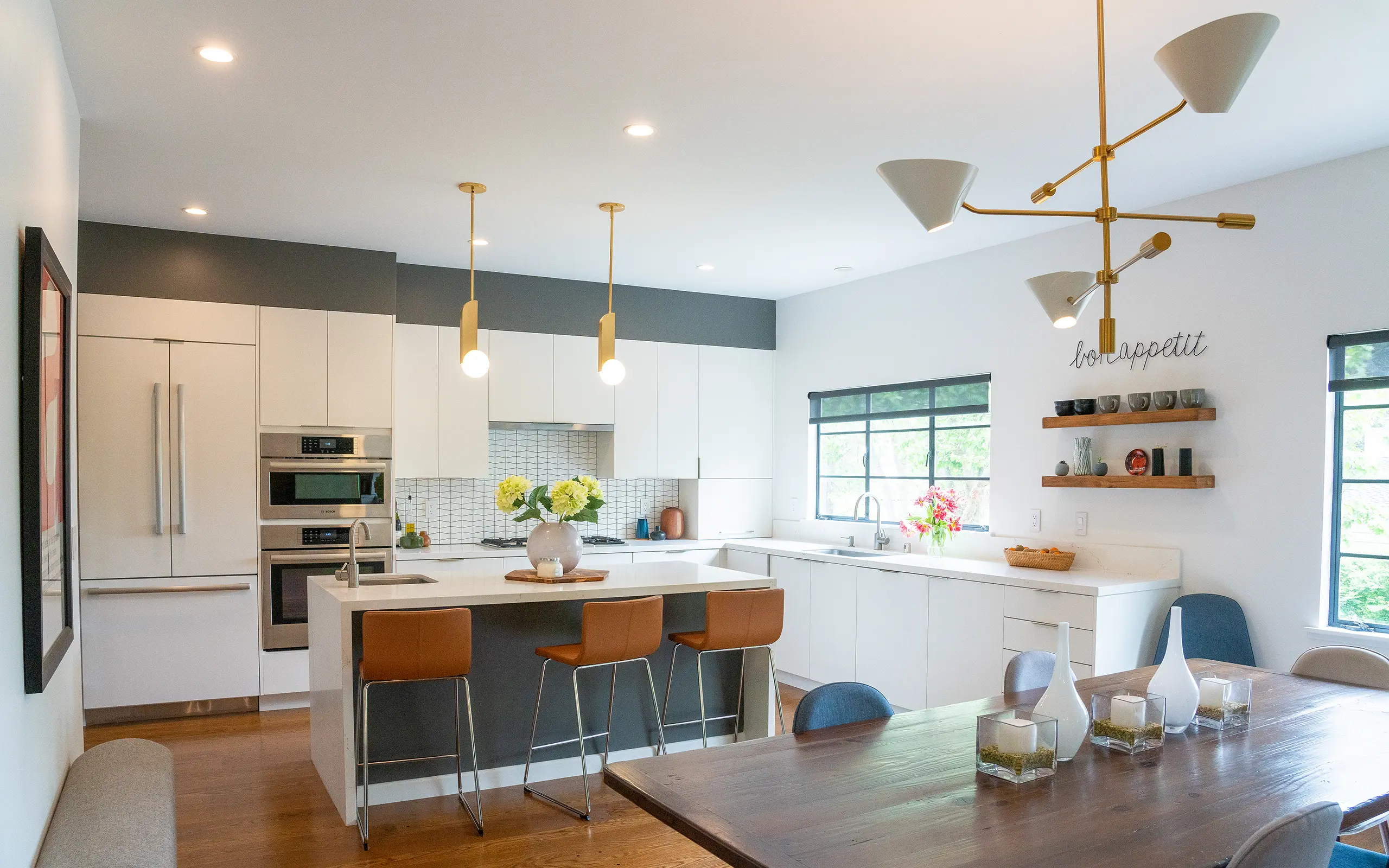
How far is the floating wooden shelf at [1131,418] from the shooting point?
4379 mm

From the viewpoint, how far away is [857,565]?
18.4 feet

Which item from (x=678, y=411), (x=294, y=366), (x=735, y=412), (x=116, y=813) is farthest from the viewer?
(x=735, y=412)

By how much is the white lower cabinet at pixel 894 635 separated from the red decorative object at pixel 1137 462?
3.87ft

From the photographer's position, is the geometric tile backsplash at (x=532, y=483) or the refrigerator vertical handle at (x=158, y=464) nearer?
the refrigerator vertical handle at (x=158, y=464)

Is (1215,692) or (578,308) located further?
(578,308)

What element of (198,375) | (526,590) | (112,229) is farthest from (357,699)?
(112,229)

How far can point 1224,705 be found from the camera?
2.48 metres

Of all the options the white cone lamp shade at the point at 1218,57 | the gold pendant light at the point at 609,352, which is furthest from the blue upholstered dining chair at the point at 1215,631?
the white cone lamp shade at the point at 1218,57

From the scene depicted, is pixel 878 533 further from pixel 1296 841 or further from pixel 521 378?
pixel 1296 841

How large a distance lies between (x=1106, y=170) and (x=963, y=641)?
3.20m

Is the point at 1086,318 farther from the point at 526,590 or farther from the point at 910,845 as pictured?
the point at 910,845

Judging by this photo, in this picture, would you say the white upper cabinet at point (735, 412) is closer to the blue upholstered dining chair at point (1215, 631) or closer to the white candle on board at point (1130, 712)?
the blue upholstered dining chair at point (1215, 631)

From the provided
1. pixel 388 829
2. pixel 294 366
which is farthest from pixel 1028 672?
pixel 294 366

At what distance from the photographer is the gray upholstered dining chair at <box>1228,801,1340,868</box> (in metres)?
1.55
